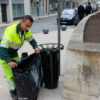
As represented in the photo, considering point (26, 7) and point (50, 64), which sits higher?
point (26, 7)

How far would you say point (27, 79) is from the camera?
11.2 ft

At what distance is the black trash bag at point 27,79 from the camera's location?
338 centimetres

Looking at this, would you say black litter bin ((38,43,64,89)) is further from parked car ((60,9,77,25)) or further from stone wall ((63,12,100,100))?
parked car ((60,9,77,25))

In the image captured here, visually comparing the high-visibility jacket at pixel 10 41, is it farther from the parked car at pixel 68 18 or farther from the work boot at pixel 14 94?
the parked car at pixel 68 18

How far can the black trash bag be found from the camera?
3.38 meters

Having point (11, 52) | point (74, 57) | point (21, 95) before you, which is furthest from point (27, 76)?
Result: point (74, 57)

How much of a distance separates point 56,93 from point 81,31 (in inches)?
55.9

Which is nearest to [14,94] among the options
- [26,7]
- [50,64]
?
[50,64]

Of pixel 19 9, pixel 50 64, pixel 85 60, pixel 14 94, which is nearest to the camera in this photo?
pixel 85 60

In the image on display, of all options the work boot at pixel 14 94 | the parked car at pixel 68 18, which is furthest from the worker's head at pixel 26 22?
the parked car at pixel 68 18

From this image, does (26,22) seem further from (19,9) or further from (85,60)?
(19,9)

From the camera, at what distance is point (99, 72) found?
137 inches

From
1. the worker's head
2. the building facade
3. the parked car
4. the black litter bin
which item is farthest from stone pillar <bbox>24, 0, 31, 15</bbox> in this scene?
the worker's head

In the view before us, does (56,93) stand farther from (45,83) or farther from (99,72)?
(99,72)
